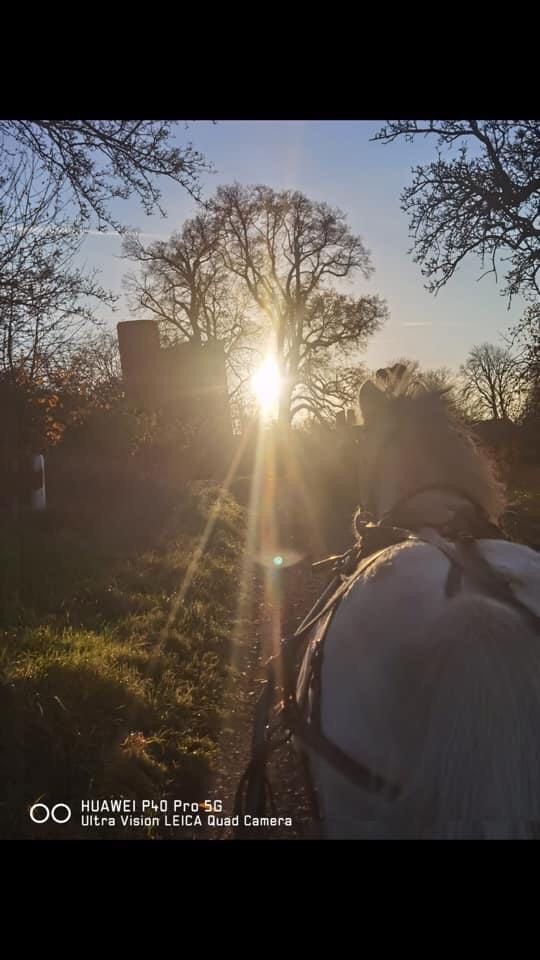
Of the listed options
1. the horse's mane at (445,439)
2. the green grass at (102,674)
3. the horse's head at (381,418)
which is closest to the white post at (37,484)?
the green grass at (102,674)

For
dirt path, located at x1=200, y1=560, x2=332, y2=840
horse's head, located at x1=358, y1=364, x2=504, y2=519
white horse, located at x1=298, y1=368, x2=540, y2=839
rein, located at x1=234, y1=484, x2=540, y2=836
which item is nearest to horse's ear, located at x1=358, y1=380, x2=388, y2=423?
horse's head, located at x1=358, y1=364, x2=504, y2=519

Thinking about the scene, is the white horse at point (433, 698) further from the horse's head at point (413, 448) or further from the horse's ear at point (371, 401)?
the horse's ear at point (371, 401)

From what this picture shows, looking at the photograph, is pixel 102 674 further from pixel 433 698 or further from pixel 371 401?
pixel 433 698

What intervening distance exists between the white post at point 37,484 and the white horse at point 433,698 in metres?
7.67

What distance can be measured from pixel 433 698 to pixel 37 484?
8.19m

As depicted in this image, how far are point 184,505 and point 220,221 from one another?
556cm

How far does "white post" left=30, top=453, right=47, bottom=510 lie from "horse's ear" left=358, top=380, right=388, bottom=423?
703 centimetres

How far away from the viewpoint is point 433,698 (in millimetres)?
1563

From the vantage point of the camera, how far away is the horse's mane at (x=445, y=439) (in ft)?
8.25

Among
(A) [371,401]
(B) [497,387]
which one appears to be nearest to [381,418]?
(A) [371,401]

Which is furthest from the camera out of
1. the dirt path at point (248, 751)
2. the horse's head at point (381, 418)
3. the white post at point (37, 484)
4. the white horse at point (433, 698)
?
the white post at point (37, 484)

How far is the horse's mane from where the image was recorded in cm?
252
